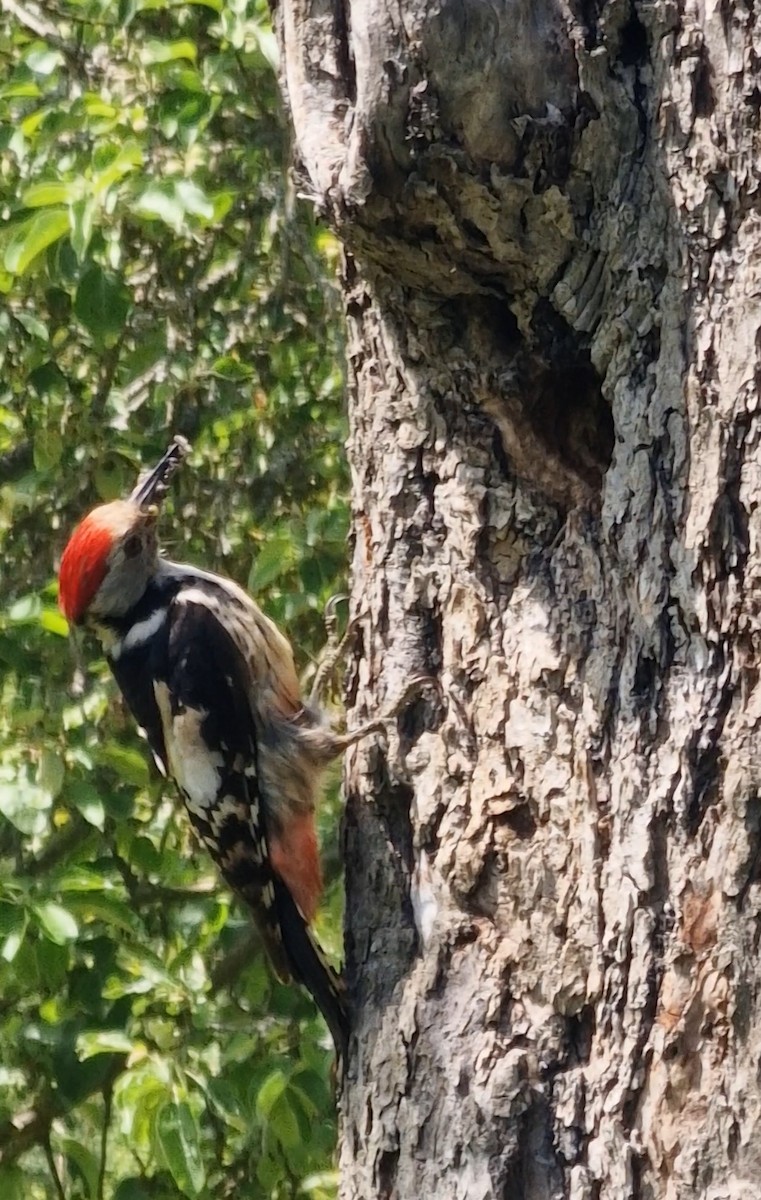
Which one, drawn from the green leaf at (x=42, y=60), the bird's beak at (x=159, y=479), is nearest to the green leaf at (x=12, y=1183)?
the bird's beak at (x=159, y=479)

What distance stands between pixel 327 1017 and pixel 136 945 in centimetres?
79

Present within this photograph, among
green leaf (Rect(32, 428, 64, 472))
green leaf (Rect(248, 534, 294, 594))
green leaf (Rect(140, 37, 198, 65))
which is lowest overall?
green leaf (Rect(248, 534, 294, 594))

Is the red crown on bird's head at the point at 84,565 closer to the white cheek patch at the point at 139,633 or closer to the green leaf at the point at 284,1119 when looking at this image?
the white cheek patch at the point at 139,633

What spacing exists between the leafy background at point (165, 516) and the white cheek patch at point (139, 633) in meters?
0.09

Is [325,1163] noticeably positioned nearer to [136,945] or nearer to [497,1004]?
[136,945]

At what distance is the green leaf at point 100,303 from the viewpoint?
2852mm

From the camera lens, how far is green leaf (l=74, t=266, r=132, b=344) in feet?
9.36

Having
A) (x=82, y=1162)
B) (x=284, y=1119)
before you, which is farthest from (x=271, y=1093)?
(x=82, y=1162)

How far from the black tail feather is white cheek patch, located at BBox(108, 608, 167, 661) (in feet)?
2.11

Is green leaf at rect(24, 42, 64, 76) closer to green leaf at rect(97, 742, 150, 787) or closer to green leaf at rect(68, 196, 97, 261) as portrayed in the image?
green leaf at rect(68, 196, 97, 261)

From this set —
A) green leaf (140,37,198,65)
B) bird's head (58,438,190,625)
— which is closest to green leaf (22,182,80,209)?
green leaf (140,37,198,65)

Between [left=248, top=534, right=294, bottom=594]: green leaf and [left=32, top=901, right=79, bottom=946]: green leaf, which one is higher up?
[left=248, top=534, right=294, bottom=594]: green leaf

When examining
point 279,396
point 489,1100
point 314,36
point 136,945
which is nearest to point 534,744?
point 489,1100

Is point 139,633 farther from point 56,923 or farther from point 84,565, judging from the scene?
point 56,923
